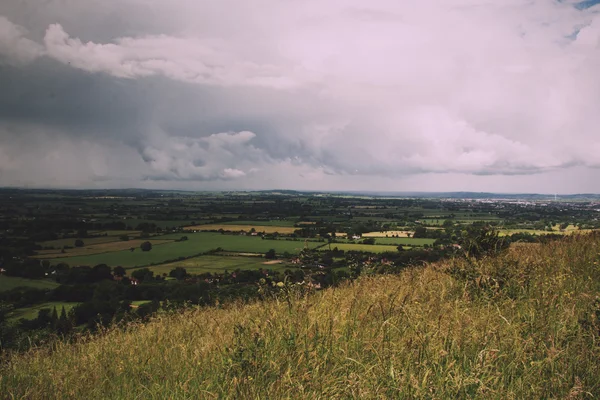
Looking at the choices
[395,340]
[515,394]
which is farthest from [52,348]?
[515,394]

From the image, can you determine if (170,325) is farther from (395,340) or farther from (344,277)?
(395,340)

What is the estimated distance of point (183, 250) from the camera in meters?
52.2

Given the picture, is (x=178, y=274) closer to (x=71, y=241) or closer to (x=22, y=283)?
(x=22, y=283)

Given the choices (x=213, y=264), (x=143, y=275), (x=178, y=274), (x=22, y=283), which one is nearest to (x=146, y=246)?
(x=213, y=264)

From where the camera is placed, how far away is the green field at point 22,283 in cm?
3334

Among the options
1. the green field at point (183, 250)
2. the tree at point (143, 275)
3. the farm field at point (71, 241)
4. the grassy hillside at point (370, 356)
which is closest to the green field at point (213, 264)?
the tree at point (143, 275)

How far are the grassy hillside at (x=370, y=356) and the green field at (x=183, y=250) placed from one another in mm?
35176

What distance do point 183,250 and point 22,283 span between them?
66.0ft

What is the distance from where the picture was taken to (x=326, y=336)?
400cm

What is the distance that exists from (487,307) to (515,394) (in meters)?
2.59

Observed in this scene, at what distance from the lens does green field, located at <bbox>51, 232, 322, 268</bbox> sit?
45.8 meters

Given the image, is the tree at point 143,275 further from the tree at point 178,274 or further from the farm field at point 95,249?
the farm field at point 95,249

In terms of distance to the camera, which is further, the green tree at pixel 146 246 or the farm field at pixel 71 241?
the farm field at pixel 71 241

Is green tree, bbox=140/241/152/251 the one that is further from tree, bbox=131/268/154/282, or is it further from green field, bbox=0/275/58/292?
green field, bbox=0/275/58/292
